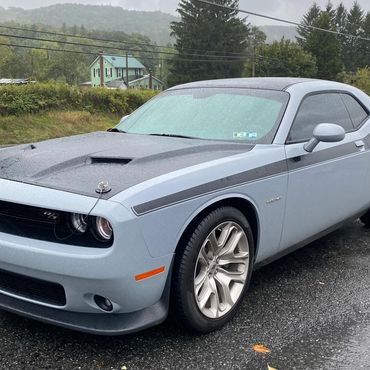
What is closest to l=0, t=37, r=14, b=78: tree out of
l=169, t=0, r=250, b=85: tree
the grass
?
l=169, t=0, r=250, b=85: tree

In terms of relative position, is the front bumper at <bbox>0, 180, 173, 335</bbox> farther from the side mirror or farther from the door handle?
the door handle

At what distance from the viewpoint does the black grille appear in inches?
104

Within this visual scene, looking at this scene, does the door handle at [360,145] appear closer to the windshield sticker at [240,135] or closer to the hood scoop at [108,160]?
the windshield sticker at [240,135]

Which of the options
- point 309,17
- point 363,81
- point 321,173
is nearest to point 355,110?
point 321,173

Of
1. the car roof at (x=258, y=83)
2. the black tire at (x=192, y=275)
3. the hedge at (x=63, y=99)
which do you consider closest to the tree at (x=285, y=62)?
the hedge at (x=63, y=99)

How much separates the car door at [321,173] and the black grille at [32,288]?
64.2 inches

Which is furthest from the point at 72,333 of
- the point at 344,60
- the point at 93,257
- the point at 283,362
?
the point at 344,60

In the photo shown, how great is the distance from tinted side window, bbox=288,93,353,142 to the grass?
15360 millimetres

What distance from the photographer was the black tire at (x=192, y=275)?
273 cm

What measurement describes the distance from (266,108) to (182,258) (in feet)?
5.21

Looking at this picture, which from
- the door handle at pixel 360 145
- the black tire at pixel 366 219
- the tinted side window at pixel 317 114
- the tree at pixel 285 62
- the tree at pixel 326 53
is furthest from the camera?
the tree at pixel 326 53

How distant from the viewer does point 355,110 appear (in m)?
4.58

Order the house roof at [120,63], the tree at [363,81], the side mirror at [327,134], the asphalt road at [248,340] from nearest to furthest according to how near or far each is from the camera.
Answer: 1. the asphalt road at [248,340]
2. the side mirror at [327,134]
3. the tree at [363,81]
4. the house roof at [120,63]

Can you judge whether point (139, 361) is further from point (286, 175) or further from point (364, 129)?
point (364, 129)
